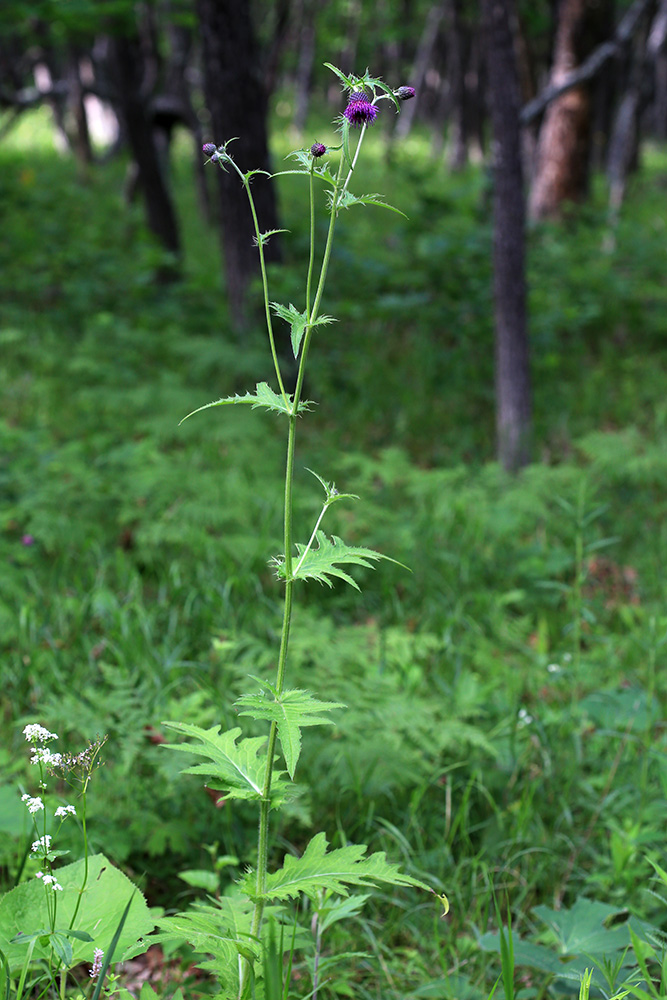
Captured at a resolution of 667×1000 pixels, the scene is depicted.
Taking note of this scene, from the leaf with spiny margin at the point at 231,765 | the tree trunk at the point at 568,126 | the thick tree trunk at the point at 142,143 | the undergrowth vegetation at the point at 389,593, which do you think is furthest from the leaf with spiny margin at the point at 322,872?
the tree trunk at the point at 568,126

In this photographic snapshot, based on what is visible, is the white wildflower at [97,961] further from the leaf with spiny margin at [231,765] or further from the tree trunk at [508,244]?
the tree trunk at [508,244]

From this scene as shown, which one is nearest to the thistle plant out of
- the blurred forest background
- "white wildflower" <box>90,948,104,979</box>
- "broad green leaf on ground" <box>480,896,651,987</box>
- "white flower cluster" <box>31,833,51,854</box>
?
"white wildflower" <box>90,948,104,979</box>

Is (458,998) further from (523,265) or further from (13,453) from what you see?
(523,265)

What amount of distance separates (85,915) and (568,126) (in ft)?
37.7

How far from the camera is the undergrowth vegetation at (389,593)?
2111 millimetres

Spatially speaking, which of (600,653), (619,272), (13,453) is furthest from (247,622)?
(619,272)

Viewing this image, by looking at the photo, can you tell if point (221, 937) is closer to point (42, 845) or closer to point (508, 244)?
point (42, 845)

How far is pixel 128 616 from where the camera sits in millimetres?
3133

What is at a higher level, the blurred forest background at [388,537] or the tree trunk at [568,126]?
the tree trunk at [568,126]

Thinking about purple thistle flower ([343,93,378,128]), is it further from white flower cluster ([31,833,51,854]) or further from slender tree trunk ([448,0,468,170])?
slender tree trunk ([448,0,468,170])

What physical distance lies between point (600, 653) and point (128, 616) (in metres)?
1.98

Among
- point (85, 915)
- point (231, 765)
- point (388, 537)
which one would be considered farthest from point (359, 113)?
point (388, 537)

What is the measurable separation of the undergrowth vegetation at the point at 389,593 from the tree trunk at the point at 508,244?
40cm

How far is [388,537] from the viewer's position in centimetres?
390
